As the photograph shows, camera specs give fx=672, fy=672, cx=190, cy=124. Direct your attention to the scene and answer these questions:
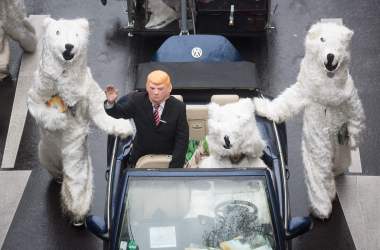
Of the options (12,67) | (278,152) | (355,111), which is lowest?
(278,152)

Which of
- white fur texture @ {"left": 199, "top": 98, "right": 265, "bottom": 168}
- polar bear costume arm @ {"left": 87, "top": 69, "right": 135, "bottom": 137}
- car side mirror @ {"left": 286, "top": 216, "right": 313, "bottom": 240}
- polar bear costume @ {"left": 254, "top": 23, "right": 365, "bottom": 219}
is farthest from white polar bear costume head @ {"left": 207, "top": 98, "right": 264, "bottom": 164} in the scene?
polar bear costume arm @ {"left": 87, "top": 69, "right": 135, "bottom": 137}

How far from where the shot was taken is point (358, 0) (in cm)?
1091

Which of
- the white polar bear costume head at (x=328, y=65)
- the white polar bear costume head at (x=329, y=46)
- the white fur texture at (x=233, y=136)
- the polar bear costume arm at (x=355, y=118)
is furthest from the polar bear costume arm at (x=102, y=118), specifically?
the polar bear costume arm at (x=355, y=118)

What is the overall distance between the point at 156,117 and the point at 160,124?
0.08m

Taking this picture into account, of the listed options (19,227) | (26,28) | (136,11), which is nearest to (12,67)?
(26,28)

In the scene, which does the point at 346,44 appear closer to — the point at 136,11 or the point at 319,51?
the point at 319,51

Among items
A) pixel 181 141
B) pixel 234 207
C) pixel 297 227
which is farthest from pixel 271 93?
pixel 234 207

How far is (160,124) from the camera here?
639 cm

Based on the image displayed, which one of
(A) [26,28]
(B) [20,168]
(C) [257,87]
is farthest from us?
(A) [26,28]

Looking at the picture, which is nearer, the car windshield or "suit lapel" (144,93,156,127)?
the car windshield

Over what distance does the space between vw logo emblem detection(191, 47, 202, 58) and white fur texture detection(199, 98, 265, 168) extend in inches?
82.5

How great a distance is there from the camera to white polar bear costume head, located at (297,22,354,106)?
260 inches

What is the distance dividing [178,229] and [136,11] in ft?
18.1

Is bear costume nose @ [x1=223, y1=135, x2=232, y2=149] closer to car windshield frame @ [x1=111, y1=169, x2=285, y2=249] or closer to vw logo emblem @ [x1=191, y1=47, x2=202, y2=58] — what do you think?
car windshield frame @ [x1=111, y1=169, x2=285, y2=249]
